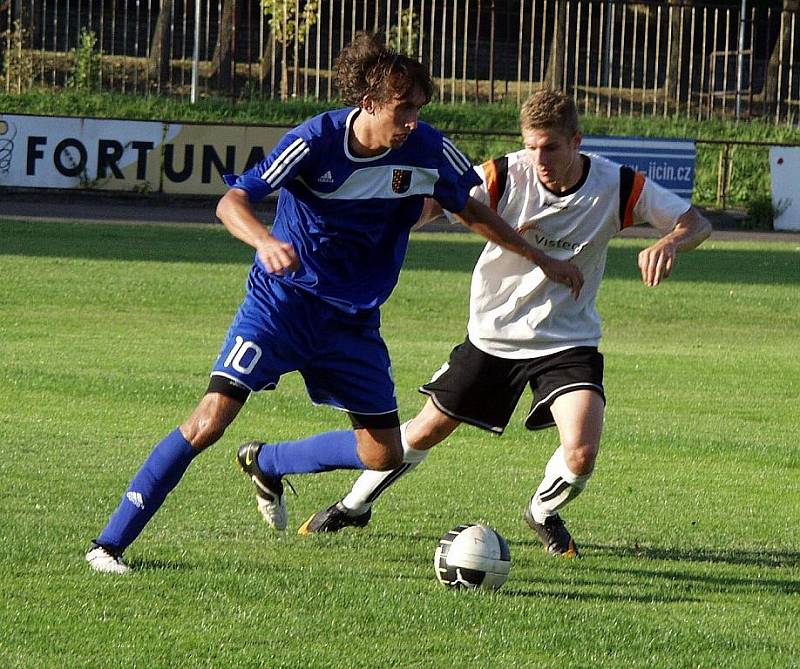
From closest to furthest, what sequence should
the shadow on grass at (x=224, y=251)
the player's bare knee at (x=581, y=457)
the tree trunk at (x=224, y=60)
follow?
the player's bare knee at (x=581, y=457) → the shadow on grass at (x=224, y=251) → the tree trunk at (x=224, y=60)

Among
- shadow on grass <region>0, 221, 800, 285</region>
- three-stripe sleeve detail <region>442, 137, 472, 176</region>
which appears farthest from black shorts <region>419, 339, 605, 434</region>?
shadow on grass <region>0, 221, 800, 285</region>

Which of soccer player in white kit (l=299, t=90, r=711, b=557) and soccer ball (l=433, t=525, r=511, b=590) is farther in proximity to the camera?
soccer player in white kit (l=299, t=90, r=711, b=557)

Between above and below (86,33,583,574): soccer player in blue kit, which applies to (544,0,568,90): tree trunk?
above

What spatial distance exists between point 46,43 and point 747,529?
32.6 m

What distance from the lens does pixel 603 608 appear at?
5.30 meters

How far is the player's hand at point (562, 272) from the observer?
605 centimetres

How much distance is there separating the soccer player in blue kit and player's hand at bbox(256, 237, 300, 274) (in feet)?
0.43

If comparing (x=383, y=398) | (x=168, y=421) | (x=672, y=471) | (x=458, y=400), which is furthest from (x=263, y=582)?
(x=168, y=421)

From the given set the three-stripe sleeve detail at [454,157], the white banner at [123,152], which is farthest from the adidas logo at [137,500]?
the white banner at [123,152]

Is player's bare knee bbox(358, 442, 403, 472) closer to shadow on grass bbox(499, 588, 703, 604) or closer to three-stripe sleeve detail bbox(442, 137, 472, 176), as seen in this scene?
shadow on grass bbox(499, 588, 703, 604)

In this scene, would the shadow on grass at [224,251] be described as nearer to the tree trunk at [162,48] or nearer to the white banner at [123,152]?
the white banner at [123,152]

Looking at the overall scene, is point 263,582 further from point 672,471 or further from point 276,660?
point 672,471

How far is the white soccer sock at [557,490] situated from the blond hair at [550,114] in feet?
4.34

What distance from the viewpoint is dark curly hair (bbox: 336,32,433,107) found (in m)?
5.32
